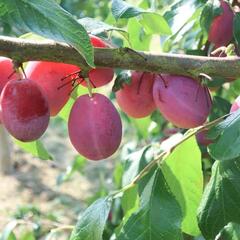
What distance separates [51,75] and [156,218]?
0.23 m

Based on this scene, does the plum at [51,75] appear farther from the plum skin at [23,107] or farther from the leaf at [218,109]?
the leaf at [218,109]

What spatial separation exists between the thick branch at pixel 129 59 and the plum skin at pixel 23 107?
4 cm

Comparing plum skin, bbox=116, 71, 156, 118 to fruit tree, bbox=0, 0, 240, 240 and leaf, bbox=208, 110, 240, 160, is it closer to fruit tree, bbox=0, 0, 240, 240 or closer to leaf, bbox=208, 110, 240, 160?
fruit tree, bbox=0, 0, 240, 240

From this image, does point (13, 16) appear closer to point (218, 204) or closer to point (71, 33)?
point (71, 33)

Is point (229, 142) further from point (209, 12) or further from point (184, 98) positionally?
point (209, 12)

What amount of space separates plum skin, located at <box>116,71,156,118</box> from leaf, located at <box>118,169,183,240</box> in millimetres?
136

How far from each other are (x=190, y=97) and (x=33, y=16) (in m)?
0.28

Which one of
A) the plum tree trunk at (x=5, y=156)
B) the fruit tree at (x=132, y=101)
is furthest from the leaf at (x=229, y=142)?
the plum tree trunk at (x=5, y=156)

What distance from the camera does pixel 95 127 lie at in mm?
758

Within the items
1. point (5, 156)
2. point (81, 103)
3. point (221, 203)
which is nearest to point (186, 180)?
point (221, 203)

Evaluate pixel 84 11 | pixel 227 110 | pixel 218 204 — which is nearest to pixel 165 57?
pixel 218 204

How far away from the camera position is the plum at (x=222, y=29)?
93cm

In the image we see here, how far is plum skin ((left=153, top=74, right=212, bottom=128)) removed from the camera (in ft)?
2.62

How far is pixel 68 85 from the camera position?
2.65ft
